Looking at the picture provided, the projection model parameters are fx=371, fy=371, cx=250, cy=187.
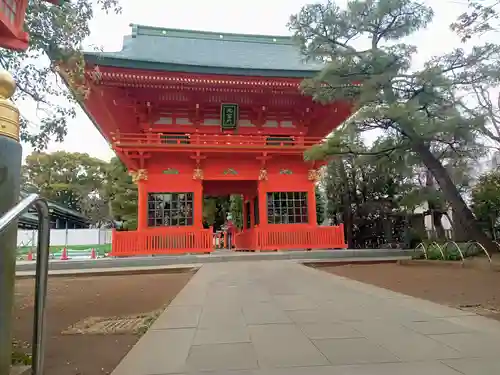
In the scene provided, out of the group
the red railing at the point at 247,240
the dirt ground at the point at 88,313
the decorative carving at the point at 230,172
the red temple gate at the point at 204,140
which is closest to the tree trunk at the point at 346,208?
the red temple gate at the point at 204,140

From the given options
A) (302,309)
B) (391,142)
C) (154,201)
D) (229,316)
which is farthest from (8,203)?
(154,201)

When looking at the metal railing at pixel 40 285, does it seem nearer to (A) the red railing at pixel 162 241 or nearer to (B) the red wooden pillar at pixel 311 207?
(A) the red railing at pixel 162 241

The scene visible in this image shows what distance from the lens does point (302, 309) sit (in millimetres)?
4453

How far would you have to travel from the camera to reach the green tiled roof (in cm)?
1276

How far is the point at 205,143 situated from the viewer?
46.6ft

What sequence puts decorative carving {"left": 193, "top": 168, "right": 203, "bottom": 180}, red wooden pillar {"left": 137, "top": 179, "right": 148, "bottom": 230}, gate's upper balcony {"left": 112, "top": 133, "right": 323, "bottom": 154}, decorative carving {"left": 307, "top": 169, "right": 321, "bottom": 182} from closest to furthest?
gate's upper balcony {"left": 112, "top": 133, "right": 323, "bottom": 154} → red wooden pillar {"left": 137, "top": 179, "right": 148, "bottom": 230} → decorative carving {"left": 193, "top": 168, "right": 203, "bottom": 180} → decorative carving {"left": 307, "top": 169, "right": 321, "bottom": 182}

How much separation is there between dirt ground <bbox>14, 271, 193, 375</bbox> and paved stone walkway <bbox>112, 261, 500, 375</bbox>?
27 cm

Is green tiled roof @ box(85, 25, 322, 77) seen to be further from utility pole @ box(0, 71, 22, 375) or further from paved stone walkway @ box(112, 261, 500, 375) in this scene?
utility pole @ box(0, 71, 22, 375)

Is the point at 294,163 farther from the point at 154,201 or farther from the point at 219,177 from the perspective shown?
the point at 154,201

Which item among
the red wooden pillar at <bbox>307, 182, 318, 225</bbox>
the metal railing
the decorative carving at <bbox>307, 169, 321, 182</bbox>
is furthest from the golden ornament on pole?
the decorative carving at <bbox>307, 169, 321, 182</bbox>

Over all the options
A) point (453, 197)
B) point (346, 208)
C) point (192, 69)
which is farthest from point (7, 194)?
point (346, 208)

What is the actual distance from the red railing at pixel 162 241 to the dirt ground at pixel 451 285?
676 centimetres

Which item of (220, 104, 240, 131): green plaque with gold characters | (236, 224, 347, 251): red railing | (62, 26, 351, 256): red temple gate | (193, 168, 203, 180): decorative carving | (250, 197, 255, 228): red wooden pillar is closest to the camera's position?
(62, 26, 351, 256): red temple gate

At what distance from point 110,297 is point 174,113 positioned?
31.9ft
